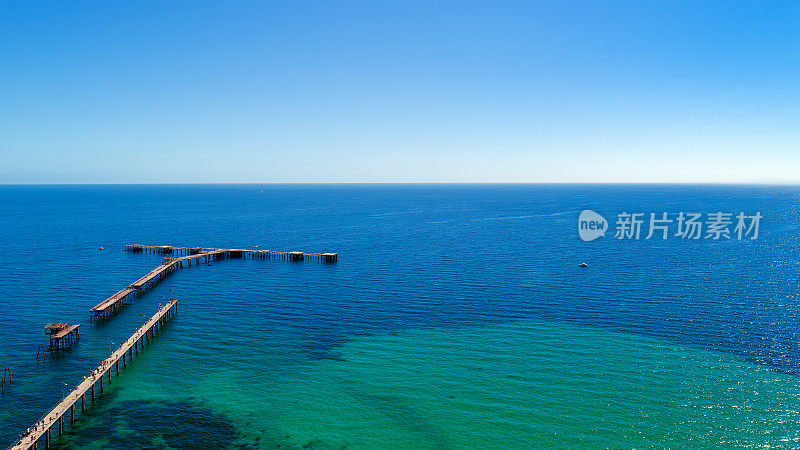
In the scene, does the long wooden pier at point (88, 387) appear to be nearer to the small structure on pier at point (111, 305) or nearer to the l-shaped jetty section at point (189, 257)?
the small structure on pier at point (111, 305)

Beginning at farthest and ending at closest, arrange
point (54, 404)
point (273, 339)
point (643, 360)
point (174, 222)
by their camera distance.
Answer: point (174, 222)
point (273, 339)
point (643, 360)
point (54, 404)

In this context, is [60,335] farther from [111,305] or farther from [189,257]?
[189,257]

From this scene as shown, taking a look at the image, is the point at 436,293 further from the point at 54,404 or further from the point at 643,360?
the point at 54,404

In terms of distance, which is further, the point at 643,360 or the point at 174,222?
the point at 174,222

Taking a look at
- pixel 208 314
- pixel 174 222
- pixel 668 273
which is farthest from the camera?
pixel 174 222

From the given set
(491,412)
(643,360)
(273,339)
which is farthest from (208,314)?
(643,360)

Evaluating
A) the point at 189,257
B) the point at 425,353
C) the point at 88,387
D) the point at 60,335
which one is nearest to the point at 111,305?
the point at 60,335

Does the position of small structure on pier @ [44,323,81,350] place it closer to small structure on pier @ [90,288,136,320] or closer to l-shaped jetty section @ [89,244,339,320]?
small structure on pier @ [90,288,136,320]
